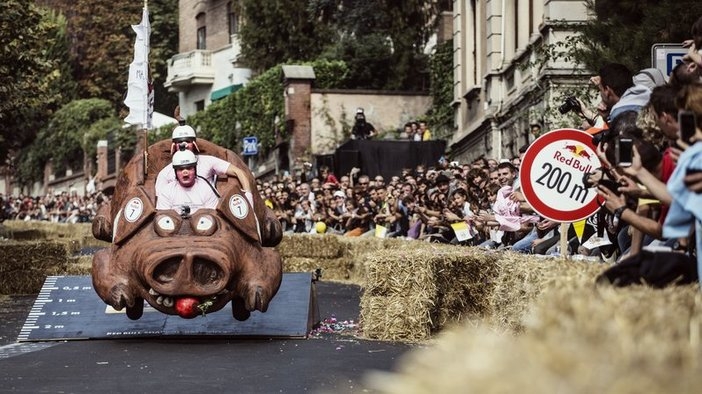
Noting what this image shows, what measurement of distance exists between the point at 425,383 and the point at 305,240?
2419cm

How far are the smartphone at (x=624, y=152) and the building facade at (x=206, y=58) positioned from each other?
53155 mm

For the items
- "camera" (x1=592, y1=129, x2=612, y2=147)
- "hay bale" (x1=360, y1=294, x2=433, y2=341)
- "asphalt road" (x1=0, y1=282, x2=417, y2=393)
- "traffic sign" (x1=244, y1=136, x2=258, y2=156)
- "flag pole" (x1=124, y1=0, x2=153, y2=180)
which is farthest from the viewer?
"traffic sign" (x1=244, y1=136, x2=258, y2=156)

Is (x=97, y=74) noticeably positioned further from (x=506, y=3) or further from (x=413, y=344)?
(x=413, y=344)

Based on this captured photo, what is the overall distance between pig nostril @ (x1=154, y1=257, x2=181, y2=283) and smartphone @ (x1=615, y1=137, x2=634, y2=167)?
618 cm

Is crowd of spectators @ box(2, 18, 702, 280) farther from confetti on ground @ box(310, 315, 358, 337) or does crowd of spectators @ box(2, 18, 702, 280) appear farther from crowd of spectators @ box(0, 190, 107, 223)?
crowd of spectators @ box(0, 190, 107, 223)

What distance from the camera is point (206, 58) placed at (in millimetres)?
64938

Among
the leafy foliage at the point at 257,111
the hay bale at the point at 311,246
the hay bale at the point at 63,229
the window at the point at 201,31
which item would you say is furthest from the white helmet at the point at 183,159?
the window at the point at 201,31

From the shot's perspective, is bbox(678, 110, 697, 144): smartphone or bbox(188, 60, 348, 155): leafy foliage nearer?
bbox(678, 110, 697, 144): smartphone

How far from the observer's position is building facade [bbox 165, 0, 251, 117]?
2472 inches

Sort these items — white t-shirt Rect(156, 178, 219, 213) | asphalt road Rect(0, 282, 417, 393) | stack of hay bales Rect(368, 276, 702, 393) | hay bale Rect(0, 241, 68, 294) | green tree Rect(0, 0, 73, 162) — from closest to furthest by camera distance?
1. stack of hay bales Rect(368, 276, 702, 393)
2. asphalt road Rect(0, 282, 417, 393)
3. white t-shirt Rect(156, 178, 219, 213)
4. hay bale Rect(0, 241, 68, 294)
5. green tree Rect(0, 0, 73, 162)

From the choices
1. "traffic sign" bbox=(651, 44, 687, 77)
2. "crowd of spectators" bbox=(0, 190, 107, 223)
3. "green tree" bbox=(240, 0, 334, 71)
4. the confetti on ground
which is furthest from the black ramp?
"crowd of spectators" bbox=(0, 190, 107, 223)

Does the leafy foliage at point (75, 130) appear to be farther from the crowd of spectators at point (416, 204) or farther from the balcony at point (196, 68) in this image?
the crowd of spectators at point (416, 204)

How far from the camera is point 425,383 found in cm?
327

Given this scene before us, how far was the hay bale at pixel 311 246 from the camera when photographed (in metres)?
26.8
